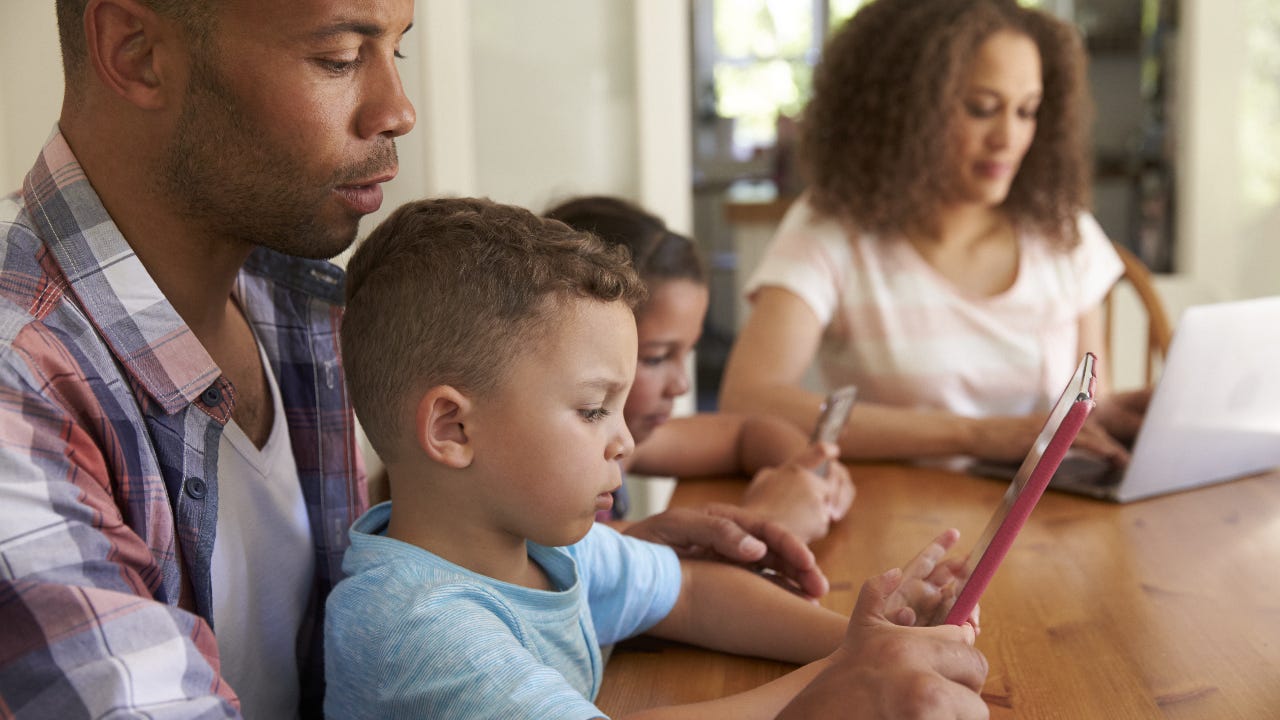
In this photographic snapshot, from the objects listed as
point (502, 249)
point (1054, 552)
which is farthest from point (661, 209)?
point (502, 249)

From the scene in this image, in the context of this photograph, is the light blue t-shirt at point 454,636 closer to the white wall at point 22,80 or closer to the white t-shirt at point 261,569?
the white t-shirt at point 261,569

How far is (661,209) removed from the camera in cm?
252

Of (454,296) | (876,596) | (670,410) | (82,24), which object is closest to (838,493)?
(670,410)

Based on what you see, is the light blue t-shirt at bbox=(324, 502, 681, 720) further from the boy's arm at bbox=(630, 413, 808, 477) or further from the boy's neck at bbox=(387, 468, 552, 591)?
the boy's arm at bbox=(630, 413, 808, 477)

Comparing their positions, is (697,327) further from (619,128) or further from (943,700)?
(619,128)

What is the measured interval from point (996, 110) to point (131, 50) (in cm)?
134

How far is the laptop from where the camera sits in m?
1.15

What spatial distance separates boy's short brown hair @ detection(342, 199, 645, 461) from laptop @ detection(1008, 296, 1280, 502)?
688 mm

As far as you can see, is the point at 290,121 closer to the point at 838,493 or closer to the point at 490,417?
the point at 490,417

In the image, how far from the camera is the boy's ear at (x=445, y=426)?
71 cm

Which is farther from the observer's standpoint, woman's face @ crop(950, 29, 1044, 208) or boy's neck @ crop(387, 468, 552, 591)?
woman's face @ crop(950, 29, 1044, 208)

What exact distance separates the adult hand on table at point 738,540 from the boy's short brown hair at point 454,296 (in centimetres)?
28

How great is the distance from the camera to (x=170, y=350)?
2.47ft

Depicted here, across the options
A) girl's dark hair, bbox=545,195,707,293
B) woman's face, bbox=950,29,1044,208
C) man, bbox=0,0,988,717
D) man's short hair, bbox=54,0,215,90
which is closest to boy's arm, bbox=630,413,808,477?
girl's dark hair, bbox=545,195,707,293
